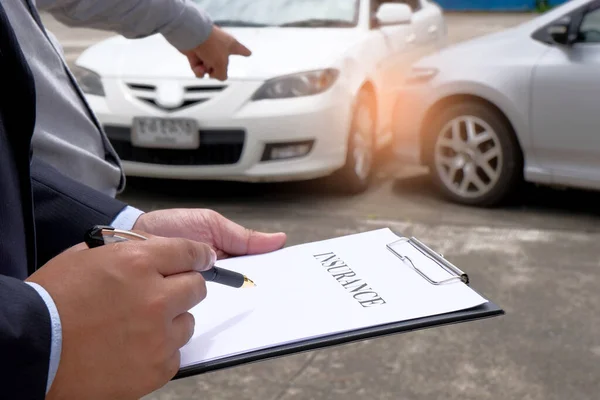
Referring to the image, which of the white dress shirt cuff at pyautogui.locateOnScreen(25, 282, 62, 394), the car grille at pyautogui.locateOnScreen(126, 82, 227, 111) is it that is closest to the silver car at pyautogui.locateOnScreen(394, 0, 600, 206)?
the car grille at pyautogui.locateOnScreen(126, 82, 227, 111)

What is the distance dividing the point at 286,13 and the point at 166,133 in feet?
4.77

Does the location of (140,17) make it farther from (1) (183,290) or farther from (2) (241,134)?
(2) (241,134)

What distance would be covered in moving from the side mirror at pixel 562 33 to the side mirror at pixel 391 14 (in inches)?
52.9

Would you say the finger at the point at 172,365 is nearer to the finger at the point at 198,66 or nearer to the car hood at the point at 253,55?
the finger at the point at 198,66

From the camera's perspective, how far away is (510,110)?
5125 millimetres

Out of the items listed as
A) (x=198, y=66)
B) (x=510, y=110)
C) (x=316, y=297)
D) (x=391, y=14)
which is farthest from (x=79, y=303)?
(x=391, y=14)

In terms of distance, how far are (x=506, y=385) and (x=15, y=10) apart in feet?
7.74

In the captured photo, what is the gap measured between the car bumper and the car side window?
145 cm

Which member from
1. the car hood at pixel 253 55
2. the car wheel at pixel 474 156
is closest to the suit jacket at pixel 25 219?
the car hood at pixel 253 55

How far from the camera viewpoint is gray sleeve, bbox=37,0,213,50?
161 centimetres

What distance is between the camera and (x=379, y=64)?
602 centimetres

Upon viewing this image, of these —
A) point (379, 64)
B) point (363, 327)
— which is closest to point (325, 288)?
point (363, 327)

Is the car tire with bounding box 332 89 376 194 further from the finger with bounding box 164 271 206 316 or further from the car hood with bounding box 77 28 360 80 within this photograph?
the finger with bounding box 164 271 206 316

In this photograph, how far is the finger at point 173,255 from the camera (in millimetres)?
904
